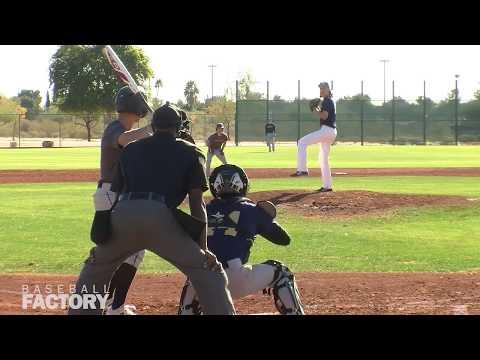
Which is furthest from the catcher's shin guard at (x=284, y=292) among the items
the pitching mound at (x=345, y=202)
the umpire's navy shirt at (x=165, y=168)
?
the pitching mound at (x=345, y=202)

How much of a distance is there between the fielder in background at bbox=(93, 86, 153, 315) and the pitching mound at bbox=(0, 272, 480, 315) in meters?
0.56

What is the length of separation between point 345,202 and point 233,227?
1020cm

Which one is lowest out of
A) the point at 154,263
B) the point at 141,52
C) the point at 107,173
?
the point at 154,263

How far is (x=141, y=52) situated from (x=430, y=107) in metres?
27.9

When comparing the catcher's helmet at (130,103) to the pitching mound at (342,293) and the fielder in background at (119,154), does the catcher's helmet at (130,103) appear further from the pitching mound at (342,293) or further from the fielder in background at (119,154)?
the pitching mound at (342,293)

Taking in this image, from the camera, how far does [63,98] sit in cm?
7944

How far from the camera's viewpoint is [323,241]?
1301 centimetres

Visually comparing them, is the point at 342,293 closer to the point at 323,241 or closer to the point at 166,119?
the point at 166,119

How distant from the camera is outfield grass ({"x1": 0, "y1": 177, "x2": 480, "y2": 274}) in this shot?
10.9 m

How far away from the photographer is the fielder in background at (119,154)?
727 cm

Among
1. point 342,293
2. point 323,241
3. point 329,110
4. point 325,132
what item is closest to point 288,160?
point 329,110

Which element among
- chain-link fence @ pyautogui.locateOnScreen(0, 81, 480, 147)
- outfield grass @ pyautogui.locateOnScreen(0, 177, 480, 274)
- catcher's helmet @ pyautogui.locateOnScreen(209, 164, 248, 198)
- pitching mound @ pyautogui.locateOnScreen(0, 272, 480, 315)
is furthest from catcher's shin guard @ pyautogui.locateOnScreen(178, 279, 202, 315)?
chain-link fence @ pyautogui.locateOnScreen(0, 81, 480, 147)

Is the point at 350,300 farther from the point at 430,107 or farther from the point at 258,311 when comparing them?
the point at 430,107

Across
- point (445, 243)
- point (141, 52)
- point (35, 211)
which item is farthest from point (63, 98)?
point (445, 243)
